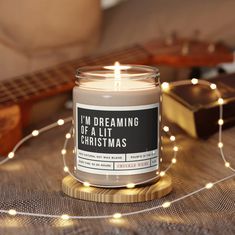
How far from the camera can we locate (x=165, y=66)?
1.11 m

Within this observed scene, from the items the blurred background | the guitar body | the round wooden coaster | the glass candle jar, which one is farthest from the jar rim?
the blurred background

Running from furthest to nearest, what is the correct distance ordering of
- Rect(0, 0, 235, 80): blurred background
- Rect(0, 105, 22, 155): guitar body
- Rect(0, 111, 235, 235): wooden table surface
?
Rect(0, 0, 235, 80): blurred background → Rect(0, 105, 22, 155): guitar body → Rect(0, 111, 235, 235): wooden table surface

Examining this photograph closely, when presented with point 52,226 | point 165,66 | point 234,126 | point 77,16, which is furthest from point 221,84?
point 52,226

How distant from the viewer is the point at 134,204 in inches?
23.7

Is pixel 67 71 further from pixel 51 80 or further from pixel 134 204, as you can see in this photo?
pixel 134 204

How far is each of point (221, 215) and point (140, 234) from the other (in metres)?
0.09

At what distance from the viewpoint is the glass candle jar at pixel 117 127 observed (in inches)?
23.7

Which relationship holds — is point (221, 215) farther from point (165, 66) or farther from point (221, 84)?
point (165, 66)

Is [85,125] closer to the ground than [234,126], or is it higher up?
higher up

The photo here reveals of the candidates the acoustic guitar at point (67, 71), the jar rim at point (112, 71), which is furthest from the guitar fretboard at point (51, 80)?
the jar rim at point (112, 71)

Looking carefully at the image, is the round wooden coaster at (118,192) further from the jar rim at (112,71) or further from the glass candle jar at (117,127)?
the jar rim at (112,71)

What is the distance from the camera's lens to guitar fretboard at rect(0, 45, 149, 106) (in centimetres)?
94

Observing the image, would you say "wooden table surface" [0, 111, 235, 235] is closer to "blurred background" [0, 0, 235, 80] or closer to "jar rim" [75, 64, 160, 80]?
"jar rim" [75, 64, 160, 80]

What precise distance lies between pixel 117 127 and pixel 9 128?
0.31 metres
